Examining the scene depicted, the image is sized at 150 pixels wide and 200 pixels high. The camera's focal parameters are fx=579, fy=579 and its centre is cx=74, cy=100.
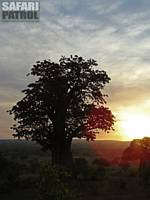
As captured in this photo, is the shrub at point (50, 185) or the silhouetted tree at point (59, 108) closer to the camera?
the shrub at point (50, 185)

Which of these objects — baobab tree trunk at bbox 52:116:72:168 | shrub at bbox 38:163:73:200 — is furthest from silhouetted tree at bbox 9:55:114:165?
shrub at bbox 38:163:73:200

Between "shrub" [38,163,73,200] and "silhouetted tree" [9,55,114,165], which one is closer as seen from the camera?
"shrub" [38,163,73,200]

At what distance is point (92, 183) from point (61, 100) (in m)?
7.80

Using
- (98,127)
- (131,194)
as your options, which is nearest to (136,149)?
(98,127)

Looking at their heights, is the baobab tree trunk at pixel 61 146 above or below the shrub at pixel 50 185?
above

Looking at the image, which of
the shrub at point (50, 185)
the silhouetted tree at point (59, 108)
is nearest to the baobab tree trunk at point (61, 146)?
the silhouetted tree at point (59, 108)

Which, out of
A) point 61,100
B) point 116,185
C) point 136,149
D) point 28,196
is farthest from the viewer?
point 136,149

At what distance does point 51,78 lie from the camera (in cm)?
4300

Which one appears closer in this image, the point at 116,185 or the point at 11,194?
the point at 11,194

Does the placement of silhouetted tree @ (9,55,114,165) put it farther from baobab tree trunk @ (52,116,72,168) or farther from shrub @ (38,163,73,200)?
shrub @ (38,163,73,200)

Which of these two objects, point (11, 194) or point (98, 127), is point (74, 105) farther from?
point (11, 194)

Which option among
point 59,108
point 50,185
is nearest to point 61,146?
point 59,108

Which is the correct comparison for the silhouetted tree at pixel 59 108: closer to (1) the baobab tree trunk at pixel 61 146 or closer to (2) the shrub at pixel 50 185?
(1) the baobab tree trunk at pixel 61 146

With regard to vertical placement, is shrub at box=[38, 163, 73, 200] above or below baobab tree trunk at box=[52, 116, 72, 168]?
below
